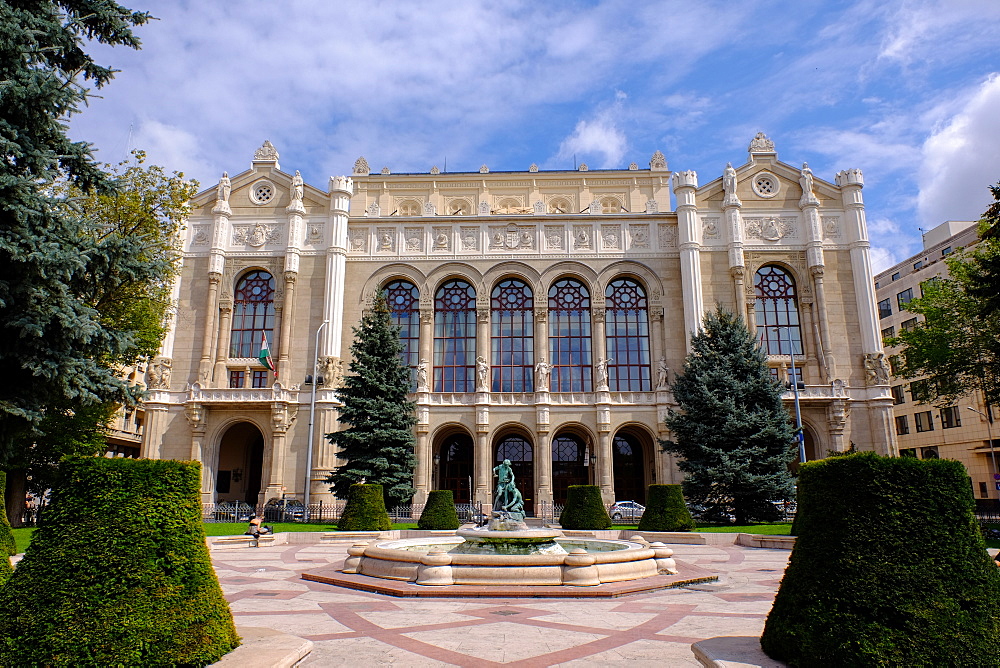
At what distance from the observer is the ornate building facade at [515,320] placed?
125 ft

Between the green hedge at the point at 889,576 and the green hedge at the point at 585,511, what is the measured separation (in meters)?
18.7

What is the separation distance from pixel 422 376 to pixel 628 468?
44.8ft

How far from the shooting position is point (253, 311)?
4116cm

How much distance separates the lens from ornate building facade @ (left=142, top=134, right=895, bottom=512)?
38.1 meters

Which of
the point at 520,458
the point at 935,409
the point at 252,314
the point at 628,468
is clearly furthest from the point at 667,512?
the point at 935,409

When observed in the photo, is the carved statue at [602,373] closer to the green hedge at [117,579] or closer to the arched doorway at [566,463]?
the arched doorway at [566,463]

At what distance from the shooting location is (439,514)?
2512 cm

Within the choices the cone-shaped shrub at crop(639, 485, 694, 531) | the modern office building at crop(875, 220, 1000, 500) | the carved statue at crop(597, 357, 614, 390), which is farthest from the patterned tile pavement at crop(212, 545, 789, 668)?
the modern office building at crop(875, 220, 1000, 500)

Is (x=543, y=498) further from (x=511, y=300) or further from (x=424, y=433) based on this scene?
(x=511, y=300)

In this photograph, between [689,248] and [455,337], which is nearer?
[689,248]

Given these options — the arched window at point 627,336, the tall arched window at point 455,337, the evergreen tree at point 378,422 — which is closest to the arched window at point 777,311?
the arched window at point 627,336

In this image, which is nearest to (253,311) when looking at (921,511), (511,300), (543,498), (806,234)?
(511,300)

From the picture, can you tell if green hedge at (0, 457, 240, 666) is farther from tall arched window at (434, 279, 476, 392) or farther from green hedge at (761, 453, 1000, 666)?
tall arched window at (434, 279, 476, 392)

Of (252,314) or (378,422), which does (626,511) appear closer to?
(378,422)
